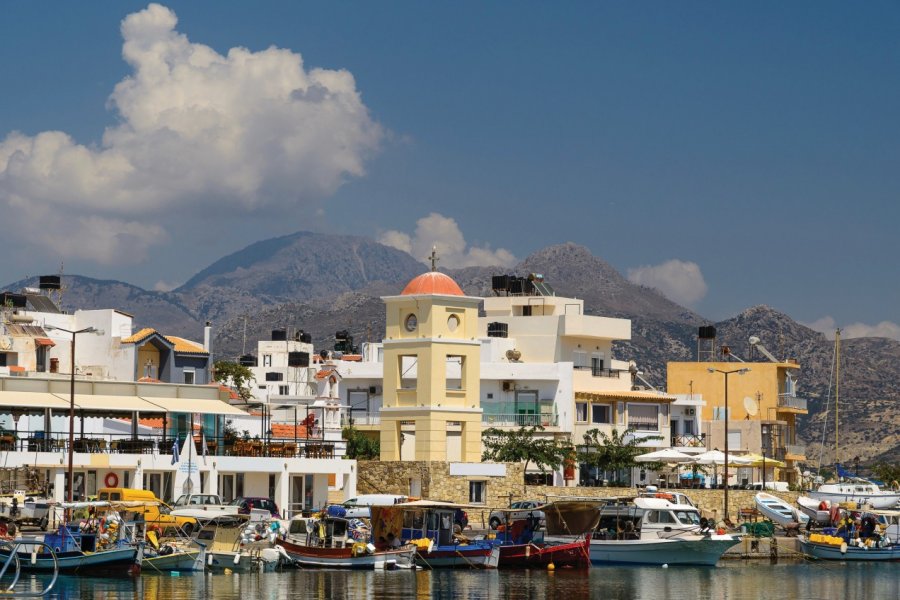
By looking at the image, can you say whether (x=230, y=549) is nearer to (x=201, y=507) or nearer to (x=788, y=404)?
(x=201, y=507)

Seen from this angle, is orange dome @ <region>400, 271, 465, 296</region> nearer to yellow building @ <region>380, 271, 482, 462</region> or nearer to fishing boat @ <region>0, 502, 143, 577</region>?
yellow building @ <region>380, 271, 482, 462</region>

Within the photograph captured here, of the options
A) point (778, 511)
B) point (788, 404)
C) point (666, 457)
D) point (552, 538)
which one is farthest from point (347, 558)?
point (788, 404)

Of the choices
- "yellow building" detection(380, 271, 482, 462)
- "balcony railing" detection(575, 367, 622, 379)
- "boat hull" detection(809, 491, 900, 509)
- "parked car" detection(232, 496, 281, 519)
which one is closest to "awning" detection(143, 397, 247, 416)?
"parked car" detection(232, 496, 281, 519)

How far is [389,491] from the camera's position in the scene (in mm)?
78938

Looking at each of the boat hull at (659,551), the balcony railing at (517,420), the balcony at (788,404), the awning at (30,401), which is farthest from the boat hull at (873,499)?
the awning at (30,401)

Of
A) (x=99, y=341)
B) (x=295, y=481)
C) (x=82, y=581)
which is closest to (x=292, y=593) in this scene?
(x=82, y=581)

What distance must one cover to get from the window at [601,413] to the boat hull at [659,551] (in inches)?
1232

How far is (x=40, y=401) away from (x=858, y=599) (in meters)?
36.2

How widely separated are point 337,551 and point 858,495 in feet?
139

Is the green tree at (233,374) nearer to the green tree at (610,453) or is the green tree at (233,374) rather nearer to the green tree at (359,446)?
the green tree at (359,446)

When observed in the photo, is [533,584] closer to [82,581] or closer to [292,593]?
[292,593]

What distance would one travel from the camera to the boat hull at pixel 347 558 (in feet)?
201

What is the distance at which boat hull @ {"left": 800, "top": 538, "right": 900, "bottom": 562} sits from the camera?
242ft

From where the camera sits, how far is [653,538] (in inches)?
2689
